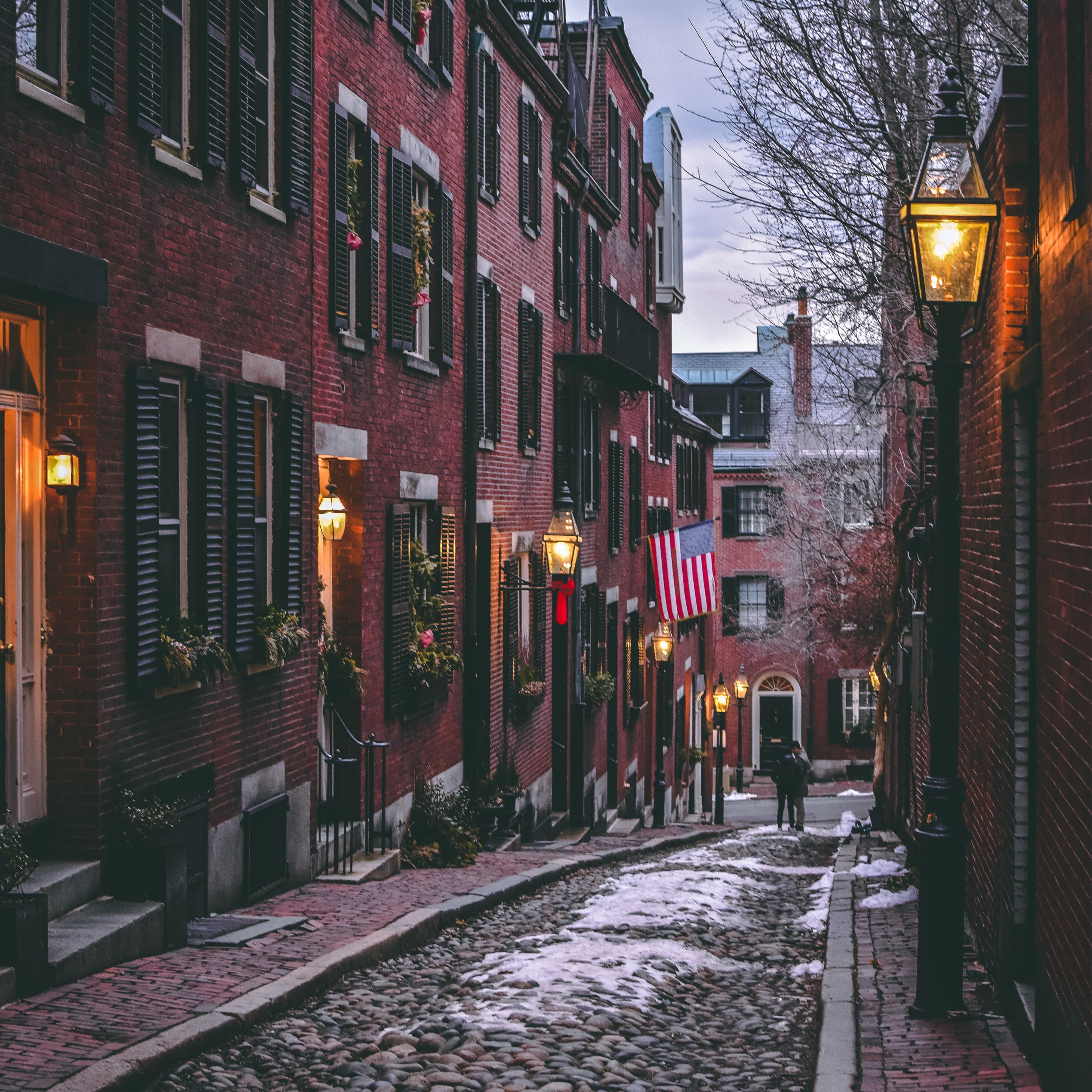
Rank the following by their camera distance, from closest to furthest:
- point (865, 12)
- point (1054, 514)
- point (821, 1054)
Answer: point (1054, 514)
point (821, 1054)
point (865, 12)

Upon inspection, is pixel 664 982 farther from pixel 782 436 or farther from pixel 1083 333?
pixel 782 436

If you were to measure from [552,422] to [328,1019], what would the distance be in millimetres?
15249

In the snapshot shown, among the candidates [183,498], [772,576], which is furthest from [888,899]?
[772,576]

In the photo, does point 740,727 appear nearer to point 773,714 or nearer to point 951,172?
point 773,714

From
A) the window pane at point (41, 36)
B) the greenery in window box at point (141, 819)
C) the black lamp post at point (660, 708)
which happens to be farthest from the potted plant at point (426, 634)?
the black lamp post at point (660, 708)

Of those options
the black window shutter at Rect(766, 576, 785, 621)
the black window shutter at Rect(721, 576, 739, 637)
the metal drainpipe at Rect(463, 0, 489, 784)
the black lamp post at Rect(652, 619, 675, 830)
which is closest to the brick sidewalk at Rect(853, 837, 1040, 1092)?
the metal drainpipe at Rect(463, 0, 489, 784)

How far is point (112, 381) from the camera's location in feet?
27.6

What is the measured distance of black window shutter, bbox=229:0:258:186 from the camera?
33.3ft

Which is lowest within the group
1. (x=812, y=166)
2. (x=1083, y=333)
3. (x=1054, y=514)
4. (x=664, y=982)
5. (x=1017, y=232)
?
(x=664, y=982)

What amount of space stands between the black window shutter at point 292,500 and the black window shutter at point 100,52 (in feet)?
11.2

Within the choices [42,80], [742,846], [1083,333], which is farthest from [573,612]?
[1083,333]

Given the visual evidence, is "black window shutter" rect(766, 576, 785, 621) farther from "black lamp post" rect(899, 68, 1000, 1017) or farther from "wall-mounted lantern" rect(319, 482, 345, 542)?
"black lamp post" rect(899, 68, 1000, 1017)

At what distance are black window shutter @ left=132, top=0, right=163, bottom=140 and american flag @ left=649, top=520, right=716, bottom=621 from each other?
16313mm

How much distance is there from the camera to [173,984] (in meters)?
7.57
